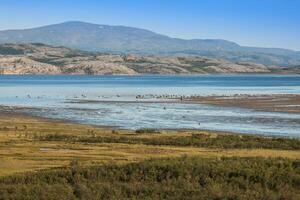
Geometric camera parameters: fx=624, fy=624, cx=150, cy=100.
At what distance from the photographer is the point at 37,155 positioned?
126ft

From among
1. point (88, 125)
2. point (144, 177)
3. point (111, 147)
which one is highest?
point (144, 177)

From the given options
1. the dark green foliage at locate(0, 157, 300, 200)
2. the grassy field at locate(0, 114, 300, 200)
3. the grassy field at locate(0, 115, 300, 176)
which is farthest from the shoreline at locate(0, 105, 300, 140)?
the dark green foliage at locate(0, 157, 300, 200)

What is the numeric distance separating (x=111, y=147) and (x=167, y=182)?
20344mm

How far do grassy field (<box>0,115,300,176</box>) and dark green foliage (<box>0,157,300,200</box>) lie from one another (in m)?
6.85

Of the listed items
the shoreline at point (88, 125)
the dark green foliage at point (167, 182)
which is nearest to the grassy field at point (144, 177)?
the dark green foliage at point (167, 182)

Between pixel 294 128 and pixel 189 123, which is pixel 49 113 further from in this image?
pixel 294 128

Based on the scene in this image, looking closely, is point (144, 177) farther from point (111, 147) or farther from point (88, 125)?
point (88, 125)

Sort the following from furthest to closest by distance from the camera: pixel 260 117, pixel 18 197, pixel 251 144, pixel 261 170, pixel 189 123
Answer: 1. pixel 260 117
2. pixel 189 123
3. pixel 251 144
4. pixel 261 170
5. pixel 18 197

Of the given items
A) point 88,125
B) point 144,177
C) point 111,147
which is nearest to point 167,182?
point 144,177

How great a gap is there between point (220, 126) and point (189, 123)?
4.89 meters

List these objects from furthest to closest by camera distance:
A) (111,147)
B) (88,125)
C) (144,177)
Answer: (88,125)
(111,147)
(144,177)

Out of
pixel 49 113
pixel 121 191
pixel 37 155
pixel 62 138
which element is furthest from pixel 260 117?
pixel 121 191

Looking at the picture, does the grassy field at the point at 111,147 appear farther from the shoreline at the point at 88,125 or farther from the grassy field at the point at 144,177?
the shoreline at the point at 88,125

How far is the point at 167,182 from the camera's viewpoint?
2372 cm
